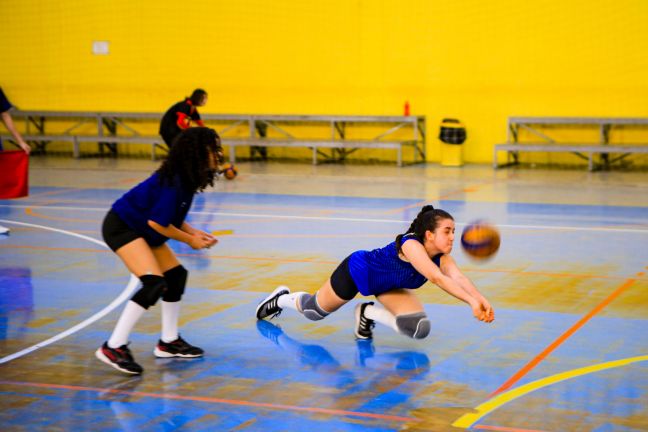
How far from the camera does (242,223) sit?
1423 cm

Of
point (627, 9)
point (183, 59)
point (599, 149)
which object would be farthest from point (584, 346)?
point (183, 59)

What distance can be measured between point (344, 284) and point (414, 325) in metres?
0.63

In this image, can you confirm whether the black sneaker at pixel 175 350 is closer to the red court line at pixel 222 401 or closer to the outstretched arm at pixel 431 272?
the red court line at pixel 222 401

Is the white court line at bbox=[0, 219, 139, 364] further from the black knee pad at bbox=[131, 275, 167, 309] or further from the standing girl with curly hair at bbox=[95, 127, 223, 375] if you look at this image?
the black knee pad at bbox=[131, 275, 167, 309]

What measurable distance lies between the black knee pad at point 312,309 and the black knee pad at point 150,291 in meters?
1.41

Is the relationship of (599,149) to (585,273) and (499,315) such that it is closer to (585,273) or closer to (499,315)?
(585,273)

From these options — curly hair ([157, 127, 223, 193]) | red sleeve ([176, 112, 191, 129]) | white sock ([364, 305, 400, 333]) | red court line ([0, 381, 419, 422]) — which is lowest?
red court line ([0, 381, 419, 422])

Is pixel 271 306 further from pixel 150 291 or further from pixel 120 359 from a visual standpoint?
pixel 120 359

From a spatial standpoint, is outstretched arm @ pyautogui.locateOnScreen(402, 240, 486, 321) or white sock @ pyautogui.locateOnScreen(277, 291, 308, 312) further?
white sock @ pyautogui.locateOnScreen(277, 291, 308, 312)

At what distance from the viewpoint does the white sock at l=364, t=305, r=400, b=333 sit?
24.2 feet

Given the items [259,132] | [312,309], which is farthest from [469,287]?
[259,132]

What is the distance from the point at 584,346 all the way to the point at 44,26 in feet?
76.0

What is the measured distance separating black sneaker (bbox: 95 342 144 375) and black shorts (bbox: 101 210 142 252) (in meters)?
0.71

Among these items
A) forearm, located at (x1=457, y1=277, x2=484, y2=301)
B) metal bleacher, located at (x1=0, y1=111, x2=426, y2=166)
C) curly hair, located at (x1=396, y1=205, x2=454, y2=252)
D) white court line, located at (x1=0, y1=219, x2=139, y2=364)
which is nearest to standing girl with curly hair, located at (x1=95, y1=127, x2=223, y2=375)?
white court line, located at (x1=0, y1=219, x2=139, y2=364)
